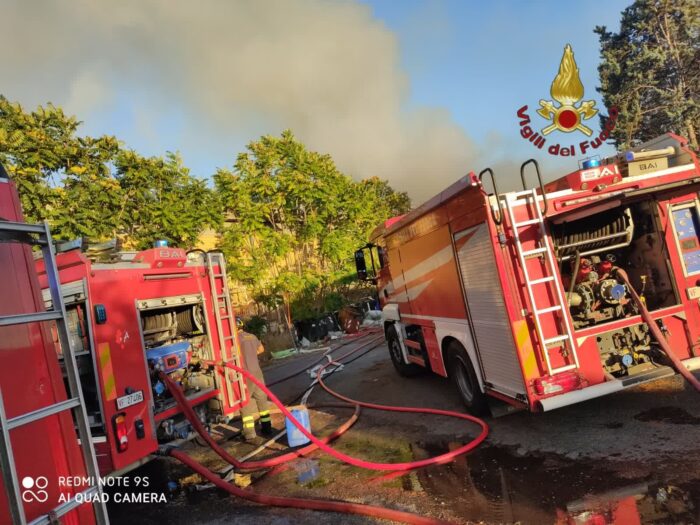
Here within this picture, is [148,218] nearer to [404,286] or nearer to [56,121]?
[56,121]

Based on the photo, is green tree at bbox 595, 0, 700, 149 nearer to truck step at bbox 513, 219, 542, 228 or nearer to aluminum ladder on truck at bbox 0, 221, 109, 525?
truck step at bbox 513, 219, 542, 228

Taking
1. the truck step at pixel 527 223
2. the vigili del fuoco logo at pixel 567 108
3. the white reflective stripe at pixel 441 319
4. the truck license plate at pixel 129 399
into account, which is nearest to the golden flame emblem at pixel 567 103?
the vigili del fuoco logo at pixel 567 108

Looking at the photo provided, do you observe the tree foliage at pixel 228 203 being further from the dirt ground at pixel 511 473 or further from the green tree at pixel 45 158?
the dirt ground at pixel 511 473

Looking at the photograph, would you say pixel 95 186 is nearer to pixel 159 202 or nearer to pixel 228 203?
pixel 159 202

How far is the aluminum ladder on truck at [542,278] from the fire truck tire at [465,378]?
4.12ft

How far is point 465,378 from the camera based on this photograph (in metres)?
6.31

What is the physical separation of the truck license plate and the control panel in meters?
5.98

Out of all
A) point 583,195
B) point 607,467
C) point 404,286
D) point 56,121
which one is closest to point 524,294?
point 583,195

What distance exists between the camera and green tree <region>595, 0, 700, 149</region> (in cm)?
2267

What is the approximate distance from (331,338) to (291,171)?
234 inches

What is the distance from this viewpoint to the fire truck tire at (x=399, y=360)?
8906mm

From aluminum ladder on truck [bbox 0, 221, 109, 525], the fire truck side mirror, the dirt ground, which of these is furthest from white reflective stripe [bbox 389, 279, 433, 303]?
aluminum ladder on truck [bbox 0, 221, 109, 525]

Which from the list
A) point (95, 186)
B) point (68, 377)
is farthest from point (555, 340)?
point (95, 186)

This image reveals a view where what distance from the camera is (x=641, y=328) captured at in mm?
5250
